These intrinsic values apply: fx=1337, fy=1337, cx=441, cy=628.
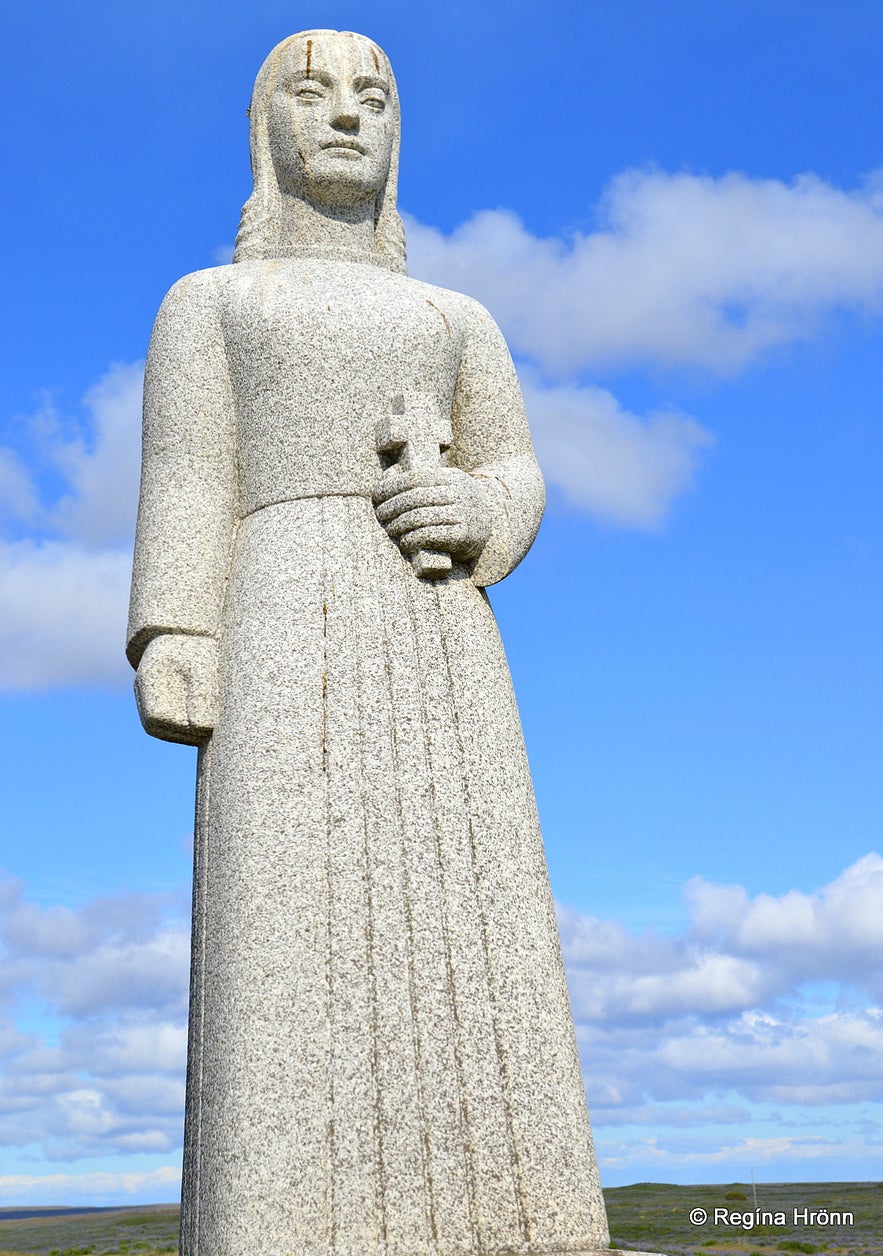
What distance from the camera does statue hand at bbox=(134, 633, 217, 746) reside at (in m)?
6.52

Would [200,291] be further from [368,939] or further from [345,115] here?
[368,939]

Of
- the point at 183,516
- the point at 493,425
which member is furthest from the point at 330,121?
the point at 183,516

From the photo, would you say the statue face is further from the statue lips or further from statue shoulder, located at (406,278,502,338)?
statue shoulder, located at (406,278,502,338)

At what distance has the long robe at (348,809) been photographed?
18.4ft

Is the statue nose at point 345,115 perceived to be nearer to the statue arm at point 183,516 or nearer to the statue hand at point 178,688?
the statue arm at point 183,516

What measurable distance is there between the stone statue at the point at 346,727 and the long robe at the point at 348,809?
0.04 ft

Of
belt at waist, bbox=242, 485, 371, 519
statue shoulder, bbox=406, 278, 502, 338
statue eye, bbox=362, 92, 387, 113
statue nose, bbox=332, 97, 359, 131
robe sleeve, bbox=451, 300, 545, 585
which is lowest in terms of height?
belt at waist, bbox=242, 485, 371, 519

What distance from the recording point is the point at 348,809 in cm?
612

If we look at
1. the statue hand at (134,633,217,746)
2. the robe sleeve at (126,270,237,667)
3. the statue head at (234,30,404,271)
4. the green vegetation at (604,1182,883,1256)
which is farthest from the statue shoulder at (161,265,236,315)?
the green vegetation at (604,1182,883,1256)

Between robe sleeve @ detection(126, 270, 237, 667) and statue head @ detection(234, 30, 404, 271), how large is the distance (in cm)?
75

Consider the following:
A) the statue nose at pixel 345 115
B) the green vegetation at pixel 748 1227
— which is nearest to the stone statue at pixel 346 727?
the statue nose at pixel 345 115

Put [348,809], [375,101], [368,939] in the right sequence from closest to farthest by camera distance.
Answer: [368,939] → [348,809] → [375,101]

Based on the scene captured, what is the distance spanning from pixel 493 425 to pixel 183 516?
1.82m

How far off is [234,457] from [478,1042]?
3.24m
